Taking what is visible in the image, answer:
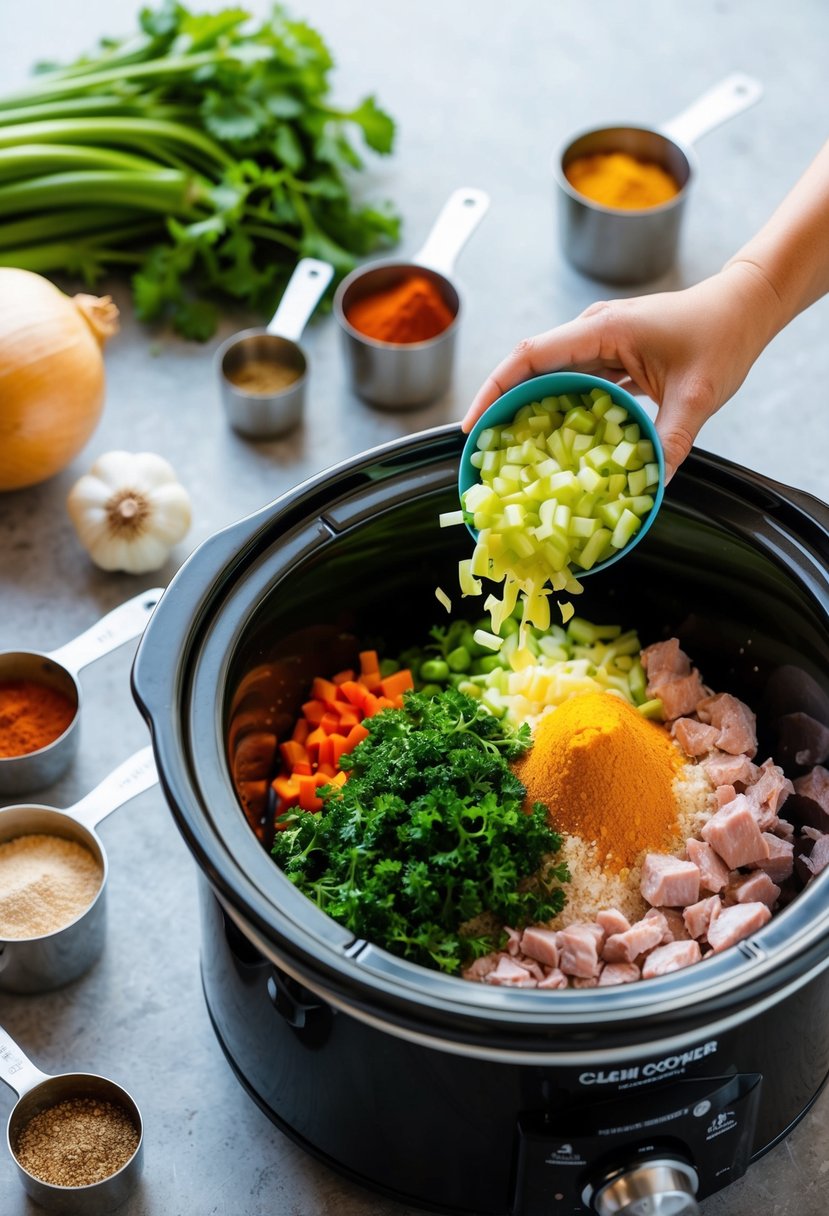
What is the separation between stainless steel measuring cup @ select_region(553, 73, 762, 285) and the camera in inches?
97.4

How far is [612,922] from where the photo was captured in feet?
4.58

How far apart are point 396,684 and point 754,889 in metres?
0.52

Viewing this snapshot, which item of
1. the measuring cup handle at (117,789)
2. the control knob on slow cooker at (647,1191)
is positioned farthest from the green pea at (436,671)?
the control knob on slow cooker at (647,1191)

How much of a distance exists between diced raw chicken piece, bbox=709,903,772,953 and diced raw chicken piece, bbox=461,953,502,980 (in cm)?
22

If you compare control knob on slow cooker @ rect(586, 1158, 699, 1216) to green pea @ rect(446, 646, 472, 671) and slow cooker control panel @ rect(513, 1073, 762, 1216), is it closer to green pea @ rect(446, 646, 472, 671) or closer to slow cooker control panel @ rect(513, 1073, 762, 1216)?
slow cooker control panel @ rect(513, 1073, 762, 1216)

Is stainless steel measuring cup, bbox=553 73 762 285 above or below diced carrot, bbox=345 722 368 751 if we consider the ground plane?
above

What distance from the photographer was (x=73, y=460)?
233 cm

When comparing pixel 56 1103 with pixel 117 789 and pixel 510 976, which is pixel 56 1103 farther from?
pixel 510 976

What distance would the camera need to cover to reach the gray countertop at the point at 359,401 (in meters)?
1.57

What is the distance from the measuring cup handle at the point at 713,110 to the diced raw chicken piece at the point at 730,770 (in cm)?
143

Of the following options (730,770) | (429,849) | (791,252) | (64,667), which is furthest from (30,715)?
(791,252)

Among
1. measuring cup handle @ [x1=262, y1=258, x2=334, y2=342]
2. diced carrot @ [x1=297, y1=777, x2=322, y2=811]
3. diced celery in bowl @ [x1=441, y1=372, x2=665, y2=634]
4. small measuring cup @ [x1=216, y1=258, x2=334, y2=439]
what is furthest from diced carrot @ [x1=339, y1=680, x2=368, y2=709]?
measuring cup handle @ [x1=262, y1=258, x2=334, y2=342]

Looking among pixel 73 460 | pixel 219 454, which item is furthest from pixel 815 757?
pixel 73 460

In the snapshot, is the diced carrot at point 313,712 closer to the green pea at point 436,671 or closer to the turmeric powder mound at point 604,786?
the green pea at point 436,671
